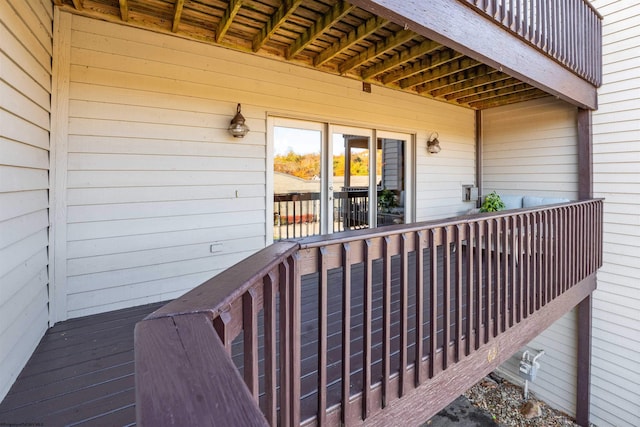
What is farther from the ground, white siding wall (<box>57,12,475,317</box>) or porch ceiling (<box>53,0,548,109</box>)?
porch ceiling (<box>53,0,548,109</box>)

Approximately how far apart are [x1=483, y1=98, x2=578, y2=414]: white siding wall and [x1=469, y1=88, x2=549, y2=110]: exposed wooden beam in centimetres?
11

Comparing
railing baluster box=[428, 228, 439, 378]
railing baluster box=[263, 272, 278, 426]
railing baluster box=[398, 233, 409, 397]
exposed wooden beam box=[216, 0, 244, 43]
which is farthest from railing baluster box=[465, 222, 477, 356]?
exposed wooden beam box=[216, 0, 244, 43]

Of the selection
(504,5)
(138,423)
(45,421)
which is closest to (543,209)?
(504,5)

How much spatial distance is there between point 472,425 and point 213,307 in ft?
15.4

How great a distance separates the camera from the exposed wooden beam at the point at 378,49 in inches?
122

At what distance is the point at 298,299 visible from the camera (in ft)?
4.08

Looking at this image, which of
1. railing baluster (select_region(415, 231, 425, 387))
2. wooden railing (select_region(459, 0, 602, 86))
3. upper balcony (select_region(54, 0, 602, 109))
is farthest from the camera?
wooden railing (select_region(459, 0, 602, 86))

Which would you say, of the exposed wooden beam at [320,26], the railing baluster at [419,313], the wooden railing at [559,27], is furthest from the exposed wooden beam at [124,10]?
the railing baluster at [419,313]

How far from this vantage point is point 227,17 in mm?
2754

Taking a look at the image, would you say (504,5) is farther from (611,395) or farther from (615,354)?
(611,395)

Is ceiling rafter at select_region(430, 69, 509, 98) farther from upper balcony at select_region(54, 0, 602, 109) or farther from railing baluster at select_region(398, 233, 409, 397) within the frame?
railing baluster at select_region(398, 233, 409, 397)

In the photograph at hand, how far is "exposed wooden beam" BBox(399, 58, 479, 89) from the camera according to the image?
3771 millimetres

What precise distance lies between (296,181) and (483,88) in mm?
3296

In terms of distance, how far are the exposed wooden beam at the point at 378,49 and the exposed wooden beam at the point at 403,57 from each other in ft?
1.04
